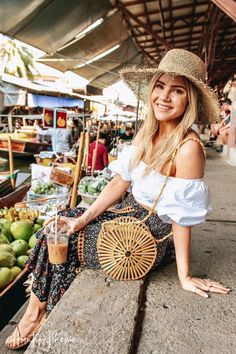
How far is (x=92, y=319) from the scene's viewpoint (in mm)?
1529

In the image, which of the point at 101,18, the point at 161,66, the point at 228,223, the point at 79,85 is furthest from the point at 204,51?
the point at 161,66

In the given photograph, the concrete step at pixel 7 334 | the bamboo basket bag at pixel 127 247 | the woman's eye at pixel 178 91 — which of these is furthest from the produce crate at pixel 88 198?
the woman's eye at pixel 178 91

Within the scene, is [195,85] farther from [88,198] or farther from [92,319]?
[88,198]

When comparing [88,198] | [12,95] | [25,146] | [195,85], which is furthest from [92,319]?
[12,95]

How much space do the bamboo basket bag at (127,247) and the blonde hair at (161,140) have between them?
5cm

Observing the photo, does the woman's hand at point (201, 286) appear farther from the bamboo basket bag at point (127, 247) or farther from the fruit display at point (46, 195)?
the fruit display at point (46, 195)

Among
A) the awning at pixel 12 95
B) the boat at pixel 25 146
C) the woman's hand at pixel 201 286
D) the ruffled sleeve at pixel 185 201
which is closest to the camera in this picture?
the ruffled sleeve at pixel 185 201

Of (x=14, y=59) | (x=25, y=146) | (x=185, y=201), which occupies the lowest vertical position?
(x=25, y=146)

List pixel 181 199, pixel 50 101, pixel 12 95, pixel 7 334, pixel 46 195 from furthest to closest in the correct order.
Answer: pixel 50 101, pixel 12 95, pixel 46 195, pixel 7 334, pixel 181 199

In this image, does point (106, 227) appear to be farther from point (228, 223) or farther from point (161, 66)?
point (228, 223)

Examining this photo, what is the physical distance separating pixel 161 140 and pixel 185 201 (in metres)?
0.39

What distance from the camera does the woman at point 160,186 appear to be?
174cm

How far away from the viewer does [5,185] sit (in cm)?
567

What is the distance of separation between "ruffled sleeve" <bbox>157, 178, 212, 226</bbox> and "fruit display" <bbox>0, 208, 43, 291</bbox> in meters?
1.70
